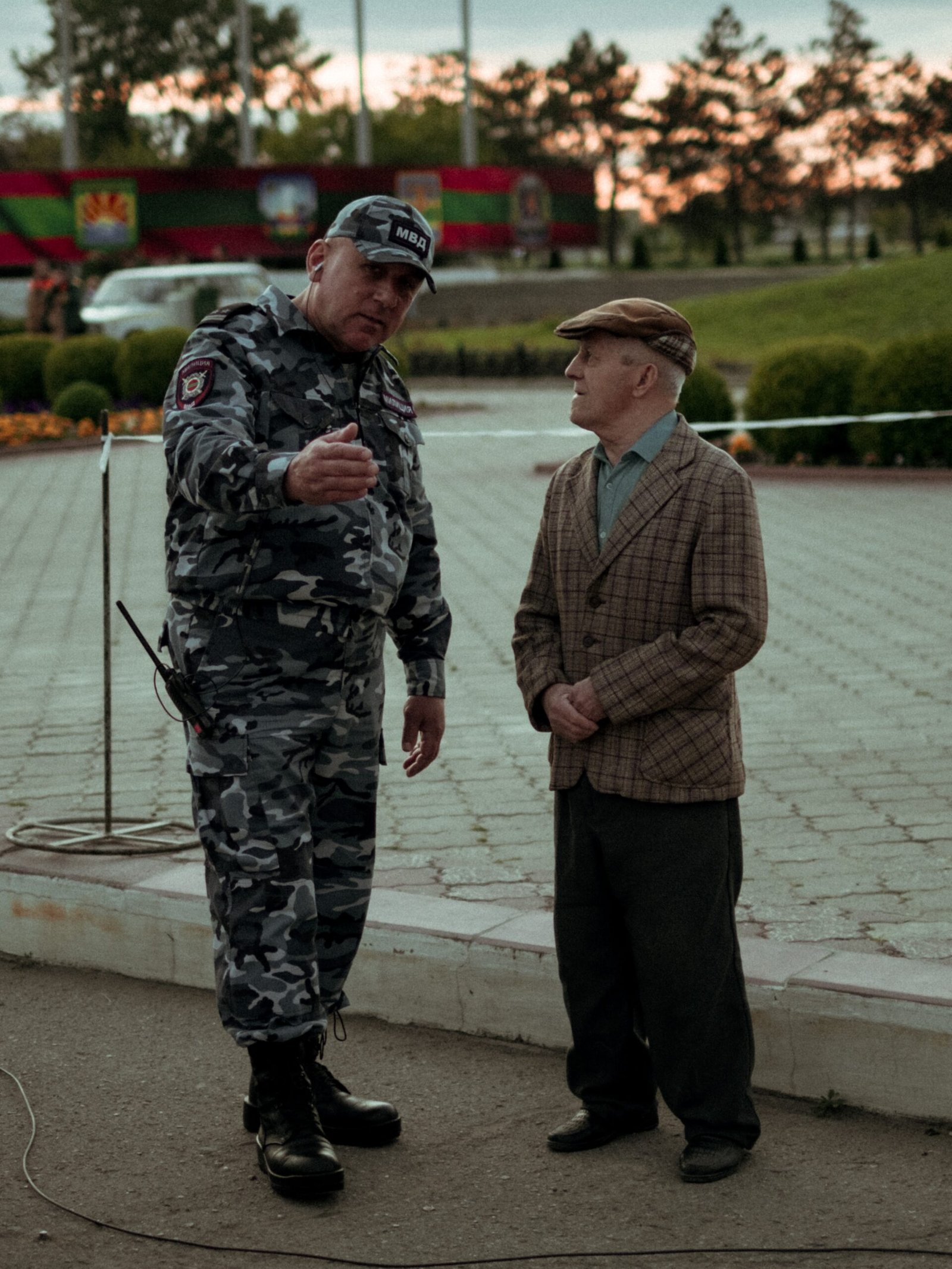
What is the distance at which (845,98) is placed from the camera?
80.7 m

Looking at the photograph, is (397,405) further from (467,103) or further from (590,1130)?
(467,103)

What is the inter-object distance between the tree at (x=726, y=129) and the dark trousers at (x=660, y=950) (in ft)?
270

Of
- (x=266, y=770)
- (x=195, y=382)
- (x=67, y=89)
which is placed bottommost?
(x=266, y=770)

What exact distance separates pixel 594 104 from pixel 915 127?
695 inches

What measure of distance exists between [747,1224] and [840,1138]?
0.47 meters

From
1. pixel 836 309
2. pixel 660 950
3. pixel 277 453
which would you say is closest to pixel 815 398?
pixel 660 950

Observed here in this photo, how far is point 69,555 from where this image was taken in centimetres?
1266

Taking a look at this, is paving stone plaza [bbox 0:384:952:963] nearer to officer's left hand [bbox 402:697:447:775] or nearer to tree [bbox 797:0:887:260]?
officer's left hand [bbox 402:697:447:775]

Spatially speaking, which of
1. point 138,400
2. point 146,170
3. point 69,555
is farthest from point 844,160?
point 69,555

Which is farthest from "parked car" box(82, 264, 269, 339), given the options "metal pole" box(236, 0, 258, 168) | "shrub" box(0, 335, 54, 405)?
"metal pole" box(236, 0, 258, 168)

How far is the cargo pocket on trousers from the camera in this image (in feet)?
11.0

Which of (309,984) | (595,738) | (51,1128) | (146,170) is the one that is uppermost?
(146,170)

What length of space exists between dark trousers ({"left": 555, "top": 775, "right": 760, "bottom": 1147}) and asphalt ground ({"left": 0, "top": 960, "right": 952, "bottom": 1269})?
0.54 ft

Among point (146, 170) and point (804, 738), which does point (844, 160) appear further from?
point (804, 738)
